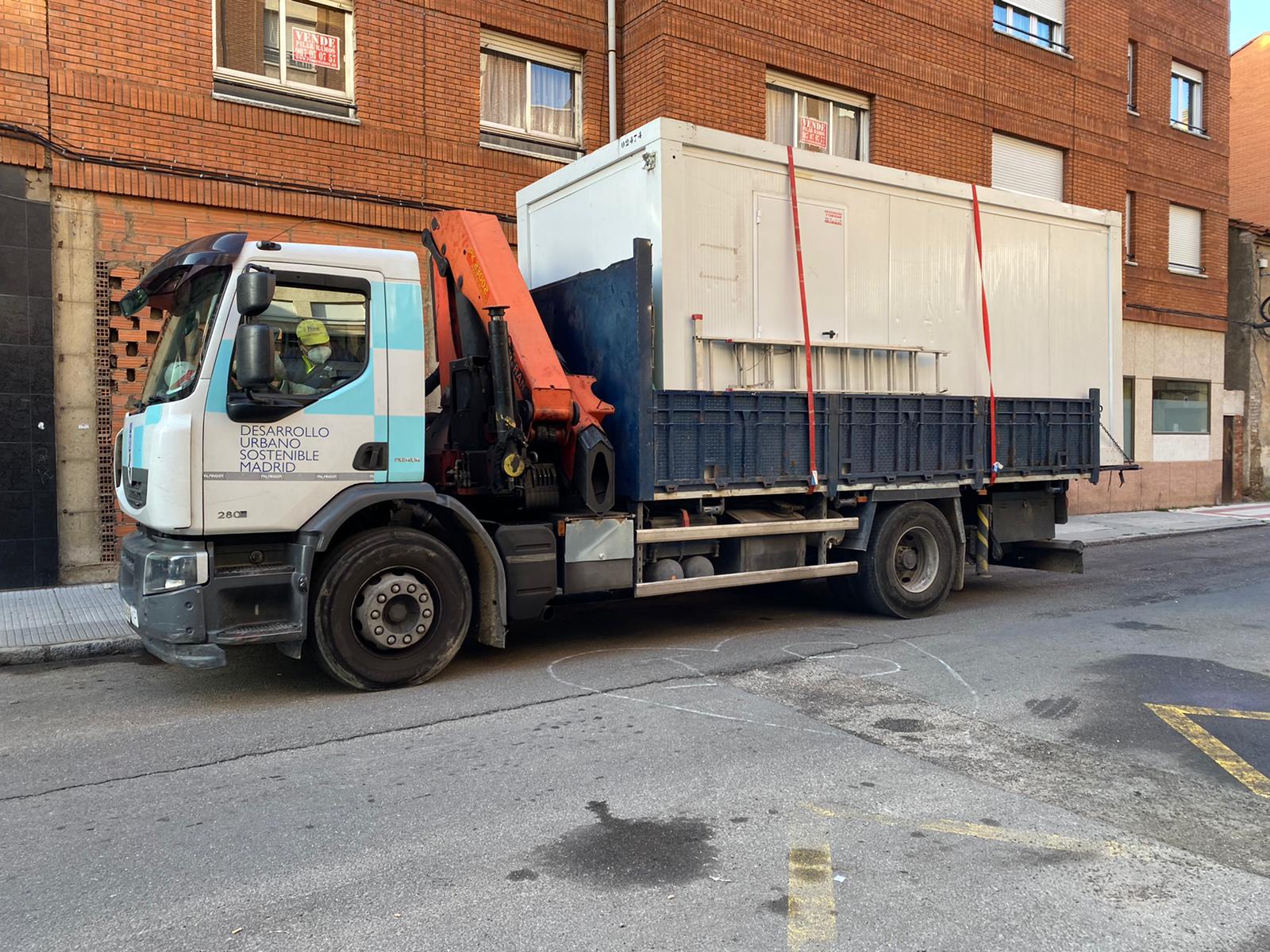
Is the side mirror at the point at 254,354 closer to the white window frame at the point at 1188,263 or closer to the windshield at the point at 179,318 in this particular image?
the windshield at the point at 179,318

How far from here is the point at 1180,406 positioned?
2141cm

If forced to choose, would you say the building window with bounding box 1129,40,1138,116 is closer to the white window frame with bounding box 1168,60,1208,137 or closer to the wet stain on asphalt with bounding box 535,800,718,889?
the white window frame with bounding box 1168,60,1208,137

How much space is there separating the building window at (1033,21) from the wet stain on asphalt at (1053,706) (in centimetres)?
1490

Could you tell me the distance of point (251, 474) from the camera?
580cm

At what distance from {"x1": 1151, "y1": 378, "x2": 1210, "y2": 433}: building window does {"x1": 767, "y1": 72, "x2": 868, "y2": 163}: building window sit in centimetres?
971

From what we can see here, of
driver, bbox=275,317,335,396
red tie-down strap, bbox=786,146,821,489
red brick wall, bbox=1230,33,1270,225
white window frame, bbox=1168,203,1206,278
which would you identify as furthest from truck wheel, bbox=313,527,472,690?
red brick wall, bbox=1230,33,1270,225

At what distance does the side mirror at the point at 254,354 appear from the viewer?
5.52m

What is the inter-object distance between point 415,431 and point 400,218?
625cm

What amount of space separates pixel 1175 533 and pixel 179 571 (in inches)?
621

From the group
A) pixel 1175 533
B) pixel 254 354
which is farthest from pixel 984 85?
pixel 254 354

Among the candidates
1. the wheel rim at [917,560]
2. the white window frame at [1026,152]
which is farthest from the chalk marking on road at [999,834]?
the white window frame at [1026,152]

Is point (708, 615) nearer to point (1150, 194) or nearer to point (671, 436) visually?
point (671, 436)

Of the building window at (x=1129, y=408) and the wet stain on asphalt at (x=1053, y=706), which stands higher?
the building window at (x=1129, y=408)

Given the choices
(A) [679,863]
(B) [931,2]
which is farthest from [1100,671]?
(B) [931,2]
